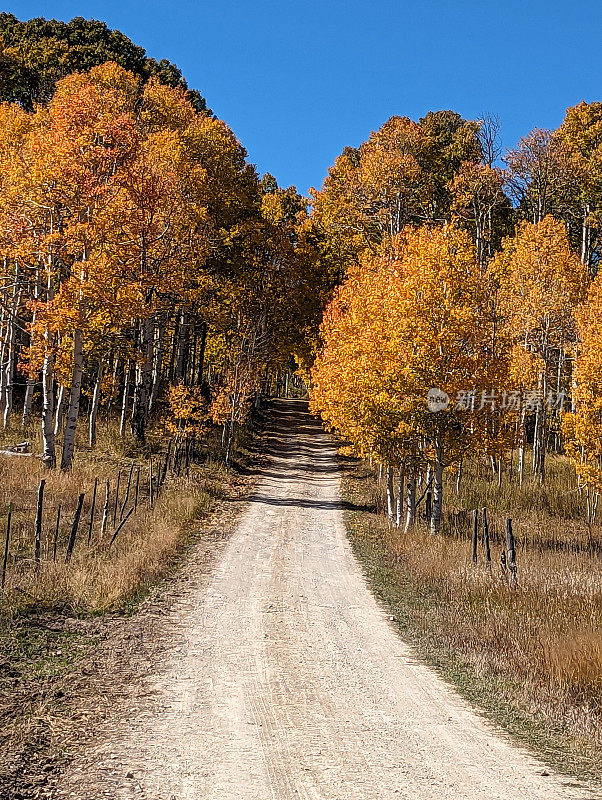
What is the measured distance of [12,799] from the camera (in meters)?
6.27

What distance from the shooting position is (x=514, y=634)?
449 inches

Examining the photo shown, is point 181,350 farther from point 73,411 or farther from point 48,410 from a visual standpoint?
point 48,410

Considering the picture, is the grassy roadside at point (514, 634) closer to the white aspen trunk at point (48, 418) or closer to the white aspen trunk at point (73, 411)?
the white aspen trunk at point (73, 411)

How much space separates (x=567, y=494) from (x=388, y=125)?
2180 cm

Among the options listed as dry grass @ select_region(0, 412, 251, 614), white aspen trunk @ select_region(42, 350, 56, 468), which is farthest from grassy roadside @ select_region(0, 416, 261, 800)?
white aspen trunk @ select_region(42, 350, 56, 468)

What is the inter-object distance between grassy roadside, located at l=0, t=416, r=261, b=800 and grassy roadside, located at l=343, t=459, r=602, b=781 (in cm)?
476

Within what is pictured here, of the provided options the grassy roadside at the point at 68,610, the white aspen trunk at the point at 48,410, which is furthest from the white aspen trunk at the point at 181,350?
the grassy roadside at the point at 68,610

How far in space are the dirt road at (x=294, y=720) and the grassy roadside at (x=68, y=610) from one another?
53 centimetres

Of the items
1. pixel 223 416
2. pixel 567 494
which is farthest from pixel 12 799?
pixel 567 494

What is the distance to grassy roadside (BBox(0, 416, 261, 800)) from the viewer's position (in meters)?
7.62

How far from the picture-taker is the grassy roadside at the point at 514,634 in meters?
8.59

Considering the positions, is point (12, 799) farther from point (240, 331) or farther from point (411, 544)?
point (240, 331)

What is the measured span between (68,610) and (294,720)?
17.6ft

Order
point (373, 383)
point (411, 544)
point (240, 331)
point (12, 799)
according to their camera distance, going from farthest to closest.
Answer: point (240, 331) < point (373, 383) < point (411, 544) < point (12, 799)
